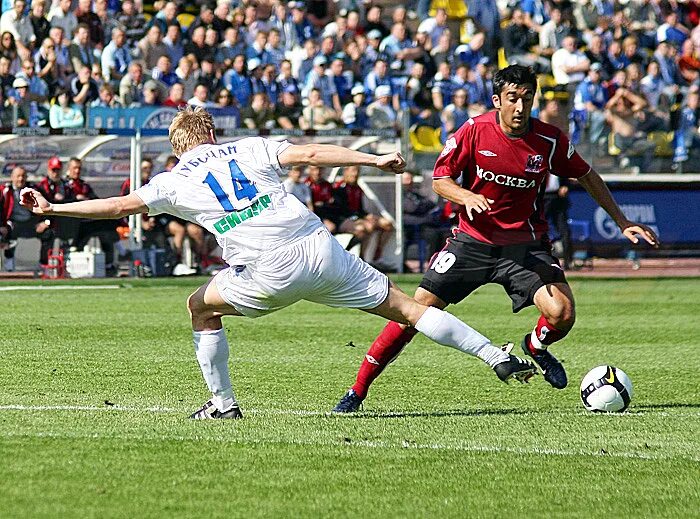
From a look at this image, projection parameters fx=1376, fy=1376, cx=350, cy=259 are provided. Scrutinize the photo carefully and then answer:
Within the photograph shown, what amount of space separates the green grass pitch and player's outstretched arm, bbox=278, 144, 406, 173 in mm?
1436

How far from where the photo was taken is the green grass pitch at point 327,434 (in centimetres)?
571

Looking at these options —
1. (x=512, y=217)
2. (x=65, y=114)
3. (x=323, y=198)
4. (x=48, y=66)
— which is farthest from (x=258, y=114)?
(x=512, y=217)

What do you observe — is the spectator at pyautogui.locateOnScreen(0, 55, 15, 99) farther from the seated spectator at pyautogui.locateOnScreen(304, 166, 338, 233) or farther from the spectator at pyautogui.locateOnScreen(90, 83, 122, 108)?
the seated spectator at pyautogui.locateOnScreen(304, 166, 338, 233)

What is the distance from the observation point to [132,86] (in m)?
23.8

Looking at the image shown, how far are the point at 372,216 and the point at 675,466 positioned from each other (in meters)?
17.3

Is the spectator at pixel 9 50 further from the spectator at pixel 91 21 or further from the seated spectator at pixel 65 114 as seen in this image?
the spectator at pixel 91 21

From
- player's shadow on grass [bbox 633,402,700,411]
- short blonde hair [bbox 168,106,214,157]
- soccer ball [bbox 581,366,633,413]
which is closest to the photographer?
short blonde hair [bbox 168,106,214,157]

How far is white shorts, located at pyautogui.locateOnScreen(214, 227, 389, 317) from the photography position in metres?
7.53

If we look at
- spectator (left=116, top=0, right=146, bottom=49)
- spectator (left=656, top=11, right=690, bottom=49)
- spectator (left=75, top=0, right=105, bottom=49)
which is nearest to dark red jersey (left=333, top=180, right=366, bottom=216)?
spectator (left=116, top=0, right=146, bottom=49)

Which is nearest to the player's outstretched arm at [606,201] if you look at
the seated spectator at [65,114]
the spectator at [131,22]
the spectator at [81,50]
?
the seated spectator at [65,114]

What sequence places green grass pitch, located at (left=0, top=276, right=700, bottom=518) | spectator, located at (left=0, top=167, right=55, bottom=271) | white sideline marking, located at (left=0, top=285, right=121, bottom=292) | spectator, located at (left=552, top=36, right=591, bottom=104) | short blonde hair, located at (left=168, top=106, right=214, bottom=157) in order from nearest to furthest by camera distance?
green grass pitch, located at (left=0, top=276, right=700, bottom=518) < short blonde hair, located at (left=168, top=106, right=214, bottom=157) < white sideline marking, located at (left=0, top=285, right=121, bottom=292) < spectator, located at (left=0, top=167, right=55, bottom=271) < spectator, located at (left=552, top=36, right=591, bottom=104)

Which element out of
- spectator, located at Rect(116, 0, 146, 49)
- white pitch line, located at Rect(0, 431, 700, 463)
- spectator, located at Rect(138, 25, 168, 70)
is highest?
white pitch line, located at Rect(0, 431, 700, 463)

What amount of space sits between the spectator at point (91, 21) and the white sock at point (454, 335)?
59.9ft

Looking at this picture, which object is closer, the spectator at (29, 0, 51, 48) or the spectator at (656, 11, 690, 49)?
the spectator at (29, 0, 51, 48)
